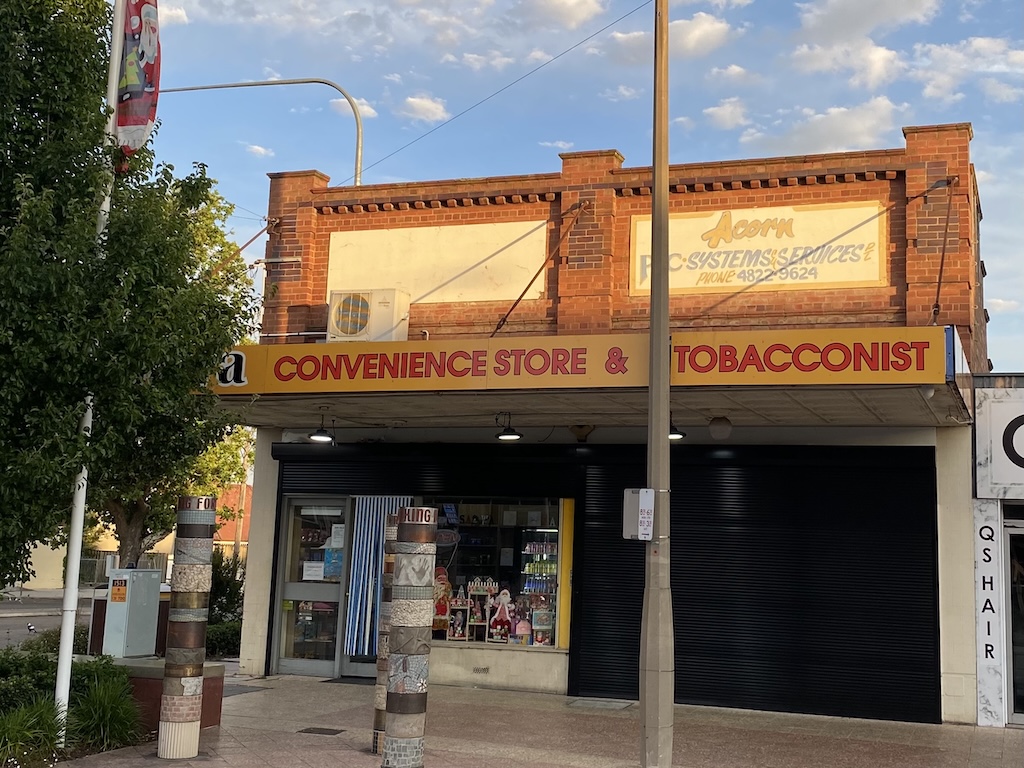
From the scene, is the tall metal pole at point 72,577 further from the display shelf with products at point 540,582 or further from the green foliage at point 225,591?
the green foliage at point 225,591

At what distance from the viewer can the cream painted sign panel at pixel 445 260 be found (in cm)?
1505

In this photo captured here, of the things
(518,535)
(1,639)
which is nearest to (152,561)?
(1,639)

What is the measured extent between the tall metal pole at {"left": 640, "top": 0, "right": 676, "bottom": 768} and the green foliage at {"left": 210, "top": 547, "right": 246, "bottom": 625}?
43.0 feet

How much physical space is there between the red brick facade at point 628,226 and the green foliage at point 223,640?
5.74 meters

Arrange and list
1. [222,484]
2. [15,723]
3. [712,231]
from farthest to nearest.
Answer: [222,484] → [712,231] → [15,723]

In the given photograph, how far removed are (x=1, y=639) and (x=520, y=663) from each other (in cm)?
1320

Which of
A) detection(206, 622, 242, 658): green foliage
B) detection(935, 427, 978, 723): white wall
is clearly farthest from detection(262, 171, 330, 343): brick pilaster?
detection(935, 427, 978, 723): white wall

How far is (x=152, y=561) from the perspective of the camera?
2889cm

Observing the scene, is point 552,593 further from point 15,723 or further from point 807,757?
point 15,723

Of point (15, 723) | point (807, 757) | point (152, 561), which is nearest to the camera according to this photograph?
point (15, 723)

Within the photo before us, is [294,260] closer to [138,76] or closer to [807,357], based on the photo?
[138,76]

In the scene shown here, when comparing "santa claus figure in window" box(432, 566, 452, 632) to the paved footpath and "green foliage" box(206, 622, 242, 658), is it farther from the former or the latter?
"green foliage" box(206, 622, 242, 658)

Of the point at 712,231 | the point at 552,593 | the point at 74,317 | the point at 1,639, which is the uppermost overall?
the point at 712,231

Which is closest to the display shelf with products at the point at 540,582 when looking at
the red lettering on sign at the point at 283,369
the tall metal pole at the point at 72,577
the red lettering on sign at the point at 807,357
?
the red lettering on sign at the point at 283,369
